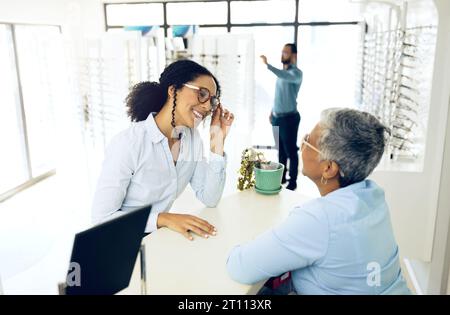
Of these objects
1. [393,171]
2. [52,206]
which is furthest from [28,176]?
[393,171]

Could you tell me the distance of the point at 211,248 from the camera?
4.06ft

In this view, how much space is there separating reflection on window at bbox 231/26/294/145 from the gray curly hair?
10.6 feet

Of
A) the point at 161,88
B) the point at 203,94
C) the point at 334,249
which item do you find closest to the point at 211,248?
the point at 334,249

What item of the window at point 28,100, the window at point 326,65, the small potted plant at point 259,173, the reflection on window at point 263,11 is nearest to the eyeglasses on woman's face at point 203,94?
the small potted plant at point 259,173

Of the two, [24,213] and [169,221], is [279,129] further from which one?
[169,221]

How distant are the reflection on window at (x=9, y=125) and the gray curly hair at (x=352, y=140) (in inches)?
135

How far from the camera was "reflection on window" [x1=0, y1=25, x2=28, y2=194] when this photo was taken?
3.63 meters

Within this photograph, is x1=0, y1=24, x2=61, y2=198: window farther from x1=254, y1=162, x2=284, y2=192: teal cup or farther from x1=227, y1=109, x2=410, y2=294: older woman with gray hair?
x1=227, y1=109, x2=410, y2=294: older woman with gray hair

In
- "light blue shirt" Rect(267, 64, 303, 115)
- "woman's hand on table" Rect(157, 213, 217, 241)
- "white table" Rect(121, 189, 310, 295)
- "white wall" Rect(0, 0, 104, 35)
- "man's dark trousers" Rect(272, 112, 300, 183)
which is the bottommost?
"man's dark trousers" Rect(272, 112, 300, 183)

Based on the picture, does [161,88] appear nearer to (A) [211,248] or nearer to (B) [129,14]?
(A) [211,248]

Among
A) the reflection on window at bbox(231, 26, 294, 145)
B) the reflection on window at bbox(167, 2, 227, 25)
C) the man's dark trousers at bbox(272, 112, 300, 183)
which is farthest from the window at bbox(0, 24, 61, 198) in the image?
the reflection on window at bbox(231, 26, 294, 145)

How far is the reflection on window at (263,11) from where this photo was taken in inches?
175

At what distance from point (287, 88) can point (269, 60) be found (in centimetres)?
65

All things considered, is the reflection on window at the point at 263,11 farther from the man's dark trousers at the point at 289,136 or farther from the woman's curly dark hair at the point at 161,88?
the woman's curly dark hair at the point at 161,88
